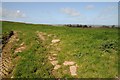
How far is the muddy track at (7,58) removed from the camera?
17.9 meters

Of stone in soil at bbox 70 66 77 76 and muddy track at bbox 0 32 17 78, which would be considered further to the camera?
muddy track at bbox 0 32 17 78

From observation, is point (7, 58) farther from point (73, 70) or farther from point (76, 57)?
point (73, 70)

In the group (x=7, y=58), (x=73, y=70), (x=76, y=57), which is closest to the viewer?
(x=73, y=70)

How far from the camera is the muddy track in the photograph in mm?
17911

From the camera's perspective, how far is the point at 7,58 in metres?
20.5

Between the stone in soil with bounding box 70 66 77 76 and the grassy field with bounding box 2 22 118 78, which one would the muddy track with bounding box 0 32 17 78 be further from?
the stone in soil with bounding box 70 66 77 76

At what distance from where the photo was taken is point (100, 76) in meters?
15.8

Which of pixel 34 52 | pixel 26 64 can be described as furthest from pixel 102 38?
pixel 26 64

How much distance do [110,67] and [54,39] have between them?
921 centimetres

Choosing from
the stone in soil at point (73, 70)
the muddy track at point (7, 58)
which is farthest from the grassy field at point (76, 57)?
the muddy track at point (7, 58)

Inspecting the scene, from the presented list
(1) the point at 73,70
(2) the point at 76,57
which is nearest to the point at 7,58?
(2) the point at 76,57

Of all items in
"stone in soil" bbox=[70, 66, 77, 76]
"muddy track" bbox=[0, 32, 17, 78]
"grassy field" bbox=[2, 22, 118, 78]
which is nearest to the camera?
"stone in soil" bbox=[70, 66, 77, 76]

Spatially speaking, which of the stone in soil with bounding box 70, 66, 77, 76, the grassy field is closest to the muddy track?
the grassy field

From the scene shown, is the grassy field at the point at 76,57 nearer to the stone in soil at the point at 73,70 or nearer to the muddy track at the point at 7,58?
the stone in soil at the point at 73,70
